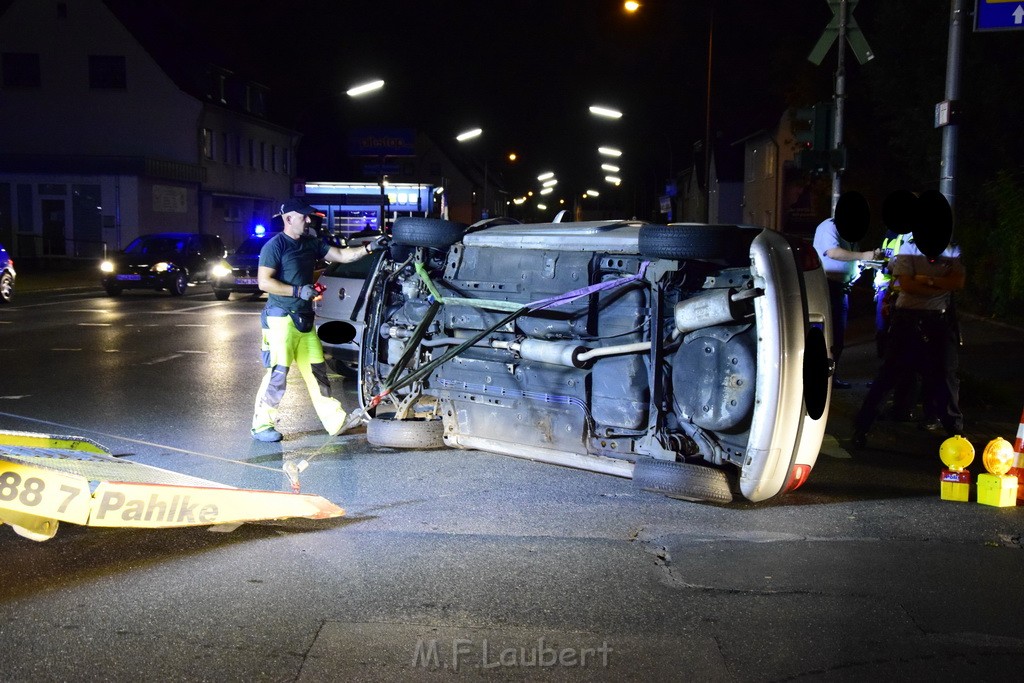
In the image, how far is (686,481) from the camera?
601cm

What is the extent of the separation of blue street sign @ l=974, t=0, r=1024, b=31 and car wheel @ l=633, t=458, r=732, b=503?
572 cm

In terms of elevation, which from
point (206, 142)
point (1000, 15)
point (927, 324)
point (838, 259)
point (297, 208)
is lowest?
point (927, 324)

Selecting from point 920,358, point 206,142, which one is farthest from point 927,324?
point 206,142

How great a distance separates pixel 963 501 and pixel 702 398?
2091mm

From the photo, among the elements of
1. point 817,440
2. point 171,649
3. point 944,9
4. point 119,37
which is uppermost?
point 119,37

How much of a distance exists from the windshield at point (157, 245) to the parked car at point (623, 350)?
2122 centimetres

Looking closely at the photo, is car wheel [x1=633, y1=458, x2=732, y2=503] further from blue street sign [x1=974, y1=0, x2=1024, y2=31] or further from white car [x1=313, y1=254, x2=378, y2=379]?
blue street sign [x1=974, y1=0, x2=1024, y2=31]

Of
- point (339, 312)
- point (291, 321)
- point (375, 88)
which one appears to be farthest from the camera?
point (375, 88)

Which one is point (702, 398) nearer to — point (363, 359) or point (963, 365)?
point (363, 359)

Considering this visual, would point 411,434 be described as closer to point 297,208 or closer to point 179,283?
point 297,208

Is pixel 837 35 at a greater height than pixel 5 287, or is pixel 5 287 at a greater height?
pixel 837 35

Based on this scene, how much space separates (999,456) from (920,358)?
1.99 meters

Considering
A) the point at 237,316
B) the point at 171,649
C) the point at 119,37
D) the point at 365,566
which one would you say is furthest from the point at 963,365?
the point at 119,37

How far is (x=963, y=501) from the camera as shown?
684cm
